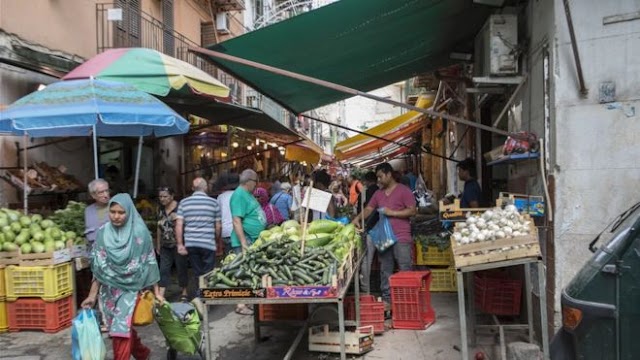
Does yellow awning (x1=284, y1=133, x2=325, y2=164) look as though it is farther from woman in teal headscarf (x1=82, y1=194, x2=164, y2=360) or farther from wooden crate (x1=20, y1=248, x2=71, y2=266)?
woman in teal headscarf (x1=82, y1=194, x2=164, y2=360)

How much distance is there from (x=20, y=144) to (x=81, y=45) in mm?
2950

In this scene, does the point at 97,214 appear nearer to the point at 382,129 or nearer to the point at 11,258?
the point at 11,258

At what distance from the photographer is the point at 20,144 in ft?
28.0

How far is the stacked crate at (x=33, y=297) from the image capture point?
6.43m

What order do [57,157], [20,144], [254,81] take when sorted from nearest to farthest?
1. [254,81]
2. [20,144]
3. [57,157]

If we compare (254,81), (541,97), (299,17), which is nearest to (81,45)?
(254,81)

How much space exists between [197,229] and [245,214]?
67 cm

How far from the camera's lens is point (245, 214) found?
7.11 metres

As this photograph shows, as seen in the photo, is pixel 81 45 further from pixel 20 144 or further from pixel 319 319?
pixel 319 319

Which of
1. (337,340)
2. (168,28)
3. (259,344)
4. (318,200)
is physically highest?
(168,28)

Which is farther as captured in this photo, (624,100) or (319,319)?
(319,319)

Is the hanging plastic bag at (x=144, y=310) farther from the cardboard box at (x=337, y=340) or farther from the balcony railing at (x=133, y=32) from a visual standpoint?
the balcony railing at (x=133, y=32)

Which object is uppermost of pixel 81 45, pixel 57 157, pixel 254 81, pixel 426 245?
pixel 81 45

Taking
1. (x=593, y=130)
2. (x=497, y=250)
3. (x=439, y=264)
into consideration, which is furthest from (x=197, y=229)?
(x=593, y=130)
